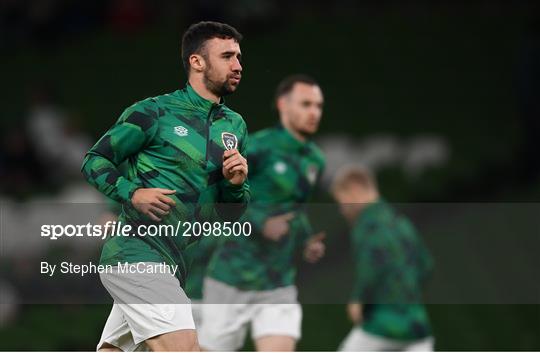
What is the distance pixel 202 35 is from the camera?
15.9 feet

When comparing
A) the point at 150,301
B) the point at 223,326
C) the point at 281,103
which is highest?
the point at 281,103

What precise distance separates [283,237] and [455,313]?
409 centimetres

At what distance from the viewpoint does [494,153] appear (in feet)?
45.6

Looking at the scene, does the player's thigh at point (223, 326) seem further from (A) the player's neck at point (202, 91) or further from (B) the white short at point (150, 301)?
(A) the player's neck at point (202, 91)

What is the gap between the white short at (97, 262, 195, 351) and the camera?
4.87 meters

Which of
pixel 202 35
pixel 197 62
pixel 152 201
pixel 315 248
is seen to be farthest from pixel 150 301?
pixel 315 248

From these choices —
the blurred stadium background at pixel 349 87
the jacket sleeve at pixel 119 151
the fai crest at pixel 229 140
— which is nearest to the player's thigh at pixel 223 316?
the fai crest at pixel 229 140

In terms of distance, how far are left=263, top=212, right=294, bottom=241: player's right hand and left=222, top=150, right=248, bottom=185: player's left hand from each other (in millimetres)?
2197

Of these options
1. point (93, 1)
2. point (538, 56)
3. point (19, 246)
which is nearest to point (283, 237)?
point (19, 246)

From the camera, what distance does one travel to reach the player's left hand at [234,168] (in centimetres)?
475

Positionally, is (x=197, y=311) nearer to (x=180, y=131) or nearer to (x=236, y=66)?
(x=180, y=131)

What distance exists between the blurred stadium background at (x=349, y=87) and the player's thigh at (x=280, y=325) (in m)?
3.69

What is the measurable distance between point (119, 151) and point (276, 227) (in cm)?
233

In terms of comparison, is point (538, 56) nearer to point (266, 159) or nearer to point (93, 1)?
point (93, 1)
